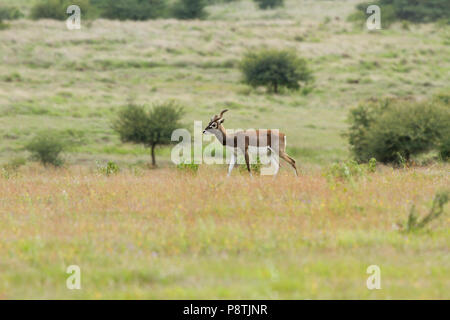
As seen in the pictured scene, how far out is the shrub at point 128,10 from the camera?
275 ft

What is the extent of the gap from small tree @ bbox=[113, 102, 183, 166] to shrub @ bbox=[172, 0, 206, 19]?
52.3 meters

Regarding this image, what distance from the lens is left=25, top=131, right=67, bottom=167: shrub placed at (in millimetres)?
31266

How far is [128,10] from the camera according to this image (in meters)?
83.8

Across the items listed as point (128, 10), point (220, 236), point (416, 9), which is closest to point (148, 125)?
point (220, 236)

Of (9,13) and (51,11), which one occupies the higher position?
(51,11)

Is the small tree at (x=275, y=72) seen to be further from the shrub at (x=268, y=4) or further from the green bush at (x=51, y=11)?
the shrub at (x=268, y=4)

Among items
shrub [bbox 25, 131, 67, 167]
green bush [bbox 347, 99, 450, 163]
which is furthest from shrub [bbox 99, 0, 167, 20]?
green bush [bbox 347, 99, 450, 163]

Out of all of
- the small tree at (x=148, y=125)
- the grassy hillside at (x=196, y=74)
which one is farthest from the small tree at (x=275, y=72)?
the small tree at (x=148, y=125)

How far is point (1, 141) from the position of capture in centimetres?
3341

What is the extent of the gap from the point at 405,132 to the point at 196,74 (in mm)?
24146

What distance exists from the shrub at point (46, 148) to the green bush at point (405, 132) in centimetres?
1311

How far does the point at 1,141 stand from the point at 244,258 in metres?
27.5

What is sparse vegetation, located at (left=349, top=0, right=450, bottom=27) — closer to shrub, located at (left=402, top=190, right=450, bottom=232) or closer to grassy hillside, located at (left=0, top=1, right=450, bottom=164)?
grassy hillside, located at (left=0, top=1, right=450, bottom=164)

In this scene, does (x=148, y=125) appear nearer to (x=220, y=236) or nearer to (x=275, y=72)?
(x=275, y=72)
